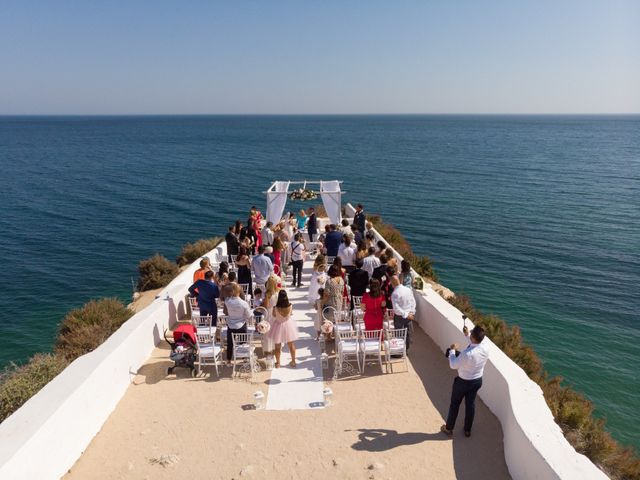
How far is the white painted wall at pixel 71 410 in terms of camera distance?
4.93 metres

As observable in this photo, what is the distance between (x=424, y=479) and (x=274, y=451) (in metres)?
1.90

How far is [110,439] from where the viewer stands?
6.38 meters

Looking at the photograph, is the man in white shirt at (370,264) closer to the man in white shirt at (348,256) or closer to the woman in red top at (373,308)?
the man in white shirt at (348,256)

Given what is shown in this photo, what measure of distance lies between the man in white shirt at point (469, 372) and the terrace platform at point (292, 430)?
12.4 inches

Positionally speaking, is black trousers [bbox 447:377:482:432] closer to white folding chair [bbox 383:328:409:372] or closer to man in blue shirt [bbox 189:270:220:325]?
white folding chair [bbox 383:328:409:372]

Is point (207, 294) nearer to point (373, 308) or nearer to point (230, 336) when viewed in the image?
point (230, 336)

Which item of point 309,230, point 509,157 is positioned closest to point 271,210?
point 309,230

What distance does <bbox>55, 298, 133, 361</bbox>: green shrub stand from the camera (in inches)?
385

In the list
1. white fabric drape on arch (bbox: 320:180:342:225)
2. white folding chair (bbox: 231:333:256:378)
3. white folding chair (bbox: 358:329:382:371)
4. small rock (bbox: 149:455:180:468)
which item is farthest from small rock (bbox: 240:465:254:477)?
white fabric drape on arch (bbox: 320:180:342:225)

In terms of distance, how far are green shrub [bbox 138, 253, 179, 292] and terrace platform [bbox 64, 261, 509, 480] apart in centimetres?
1026

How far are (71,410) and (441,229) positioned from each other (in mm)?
30484

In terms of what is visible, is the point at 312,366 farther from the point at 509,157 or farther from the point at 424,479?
the point at 509,157

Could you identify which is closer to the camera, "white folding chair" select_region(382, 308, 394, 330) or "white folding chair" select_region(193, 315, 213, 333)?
"white folding chair" select_region(382, 308, 394, 330)

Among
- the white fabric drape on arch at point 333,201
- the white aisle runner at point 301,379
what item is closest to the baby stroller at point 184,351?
the white aisle runner at point 301,379
